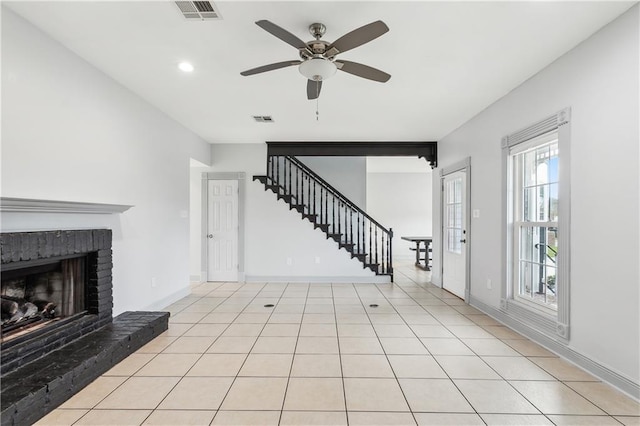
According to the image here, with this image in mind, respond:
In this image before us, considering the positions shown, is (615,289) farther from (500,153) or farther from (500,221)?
(500,153)

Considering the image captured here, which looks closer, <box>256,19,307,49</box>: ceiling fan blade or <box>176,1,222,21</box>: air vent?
<box>256,19,307,49</box>: ceiling fan blade

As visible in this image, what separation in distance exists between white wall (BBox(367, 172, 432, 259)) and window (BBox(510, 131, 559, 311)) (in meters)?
6.08

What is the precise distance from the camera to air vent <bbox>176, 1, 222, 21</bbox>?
2145 mm

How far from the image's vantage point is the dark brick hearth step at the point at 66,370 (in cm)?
190

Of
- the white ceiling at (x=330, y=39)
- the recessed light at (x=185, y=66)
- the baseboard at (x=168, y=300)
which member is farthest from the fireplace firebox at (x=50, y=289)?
the recessed light at (x=185, y=66)

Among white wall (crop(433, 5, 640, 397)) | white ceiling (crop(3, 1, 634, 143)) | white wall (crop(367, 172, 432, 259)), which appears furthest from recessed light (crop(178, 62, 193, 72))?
white wall (crop(367, 172, 432, 259))

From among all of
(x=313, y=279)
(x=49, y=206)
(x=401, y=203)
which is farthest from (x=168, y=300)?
(x=401, y=203)

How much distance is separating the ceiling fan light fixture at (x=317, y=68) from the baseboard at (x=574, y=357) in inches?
123

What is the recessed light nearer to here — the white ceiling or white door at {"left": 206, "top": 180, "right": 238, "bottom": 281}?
the white ceiling

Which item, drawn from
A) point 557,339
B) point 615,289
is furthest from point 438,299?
point 615,289

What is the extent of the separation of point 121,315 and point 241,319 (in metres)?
1.31

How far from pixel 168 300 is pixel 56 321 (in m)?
1.86

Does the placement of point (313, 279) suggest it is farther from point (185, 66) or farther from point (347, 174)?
point (185, 66)

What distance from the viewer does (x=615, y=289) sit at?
2316 millimetres
